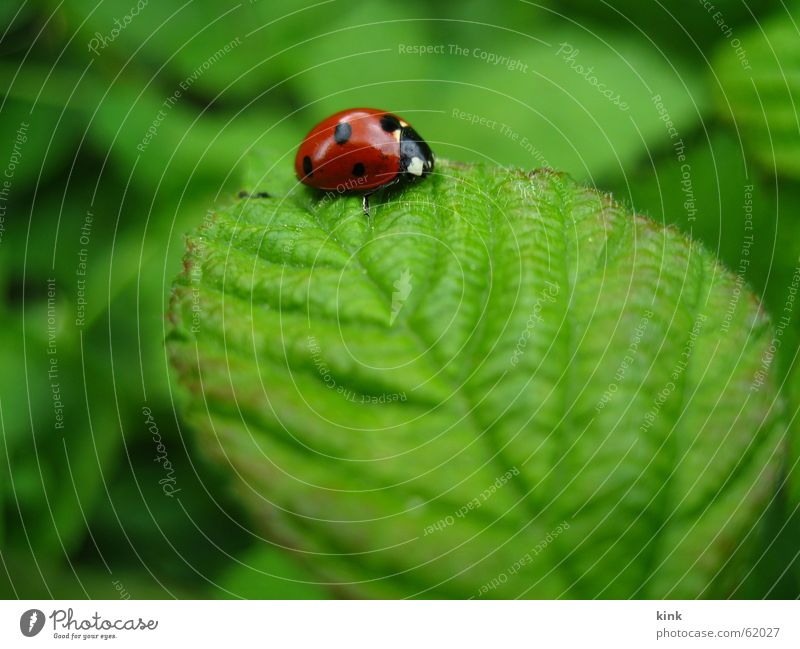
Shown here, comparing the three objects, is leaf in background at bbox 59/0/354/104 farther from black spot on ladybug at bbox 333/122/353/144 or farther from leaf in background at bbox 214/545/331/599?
leaf in background at bbox 214/545/331/599

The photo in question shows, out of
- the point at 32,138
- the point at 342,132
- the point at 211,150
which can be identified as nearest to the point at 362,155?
the point at 342,132

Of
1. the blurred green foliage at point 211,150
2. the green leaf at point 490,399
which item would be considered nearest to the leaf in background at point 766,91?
the blurred green foliage at point 211,150

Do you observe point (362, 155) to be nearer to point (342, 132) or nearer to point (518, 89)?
point (342, 132)

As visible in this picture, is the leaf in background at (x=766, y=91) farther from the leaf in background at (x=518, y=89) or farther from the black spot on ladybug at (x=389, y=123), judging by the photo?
the black spot on ladybug at (x=389, y=123)

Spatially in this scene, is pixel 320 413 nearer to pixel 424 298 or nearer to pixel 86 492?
pixel 424 298
